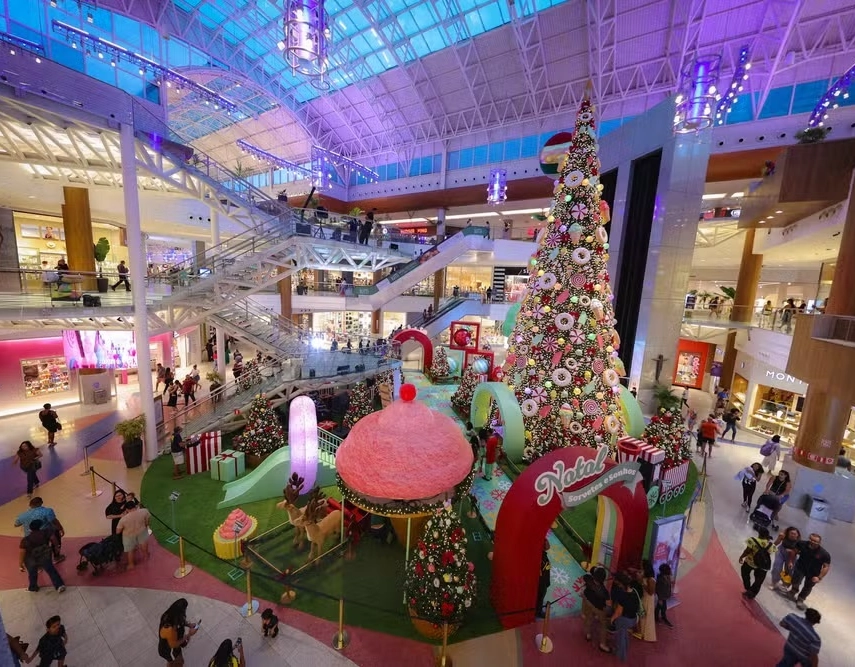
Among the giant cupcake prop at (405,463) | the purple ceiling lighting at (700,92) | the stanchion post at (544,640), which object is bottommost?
the stanchion post at (544,640)

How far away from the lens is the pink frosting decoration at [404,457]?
17.8 ft

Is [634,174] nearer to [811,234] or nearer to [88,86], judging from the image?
[811,234]

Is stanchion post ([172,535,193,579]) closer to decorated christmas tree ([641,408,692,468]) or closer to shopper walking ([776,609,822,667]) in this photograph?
shopper walking ([776,609,822,667])

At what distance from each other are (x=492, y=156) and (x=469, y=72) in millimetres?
5499

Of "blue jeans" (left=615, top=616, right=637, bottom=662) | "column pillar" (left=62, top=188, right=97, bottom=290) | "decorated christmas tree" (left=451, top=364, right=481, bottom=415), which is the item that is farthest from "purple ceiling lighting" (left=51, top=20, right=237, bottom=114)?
"blue jeans" (left=615, top=616, right=637, bottom=662)

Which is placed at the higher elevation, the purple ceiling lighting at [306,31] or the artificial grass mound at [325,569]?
the purple ceiling lighting at [306,31]

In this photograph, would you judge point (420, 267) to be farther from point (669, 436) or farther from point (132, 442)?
point (132, 442)

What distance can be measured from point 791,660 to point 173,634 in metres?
7.49

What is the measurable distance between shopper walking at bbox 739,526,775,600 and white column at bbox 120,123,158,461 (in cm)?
1330

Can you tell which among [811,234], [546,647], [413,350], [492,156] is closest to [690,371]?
[811,234]

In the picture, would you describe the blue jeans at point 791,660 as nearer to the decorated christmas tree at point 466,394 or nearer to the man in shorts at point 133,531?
the man in shorts at point 133,531

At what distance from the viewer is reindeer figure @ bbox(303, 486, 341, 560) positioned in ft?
21.8

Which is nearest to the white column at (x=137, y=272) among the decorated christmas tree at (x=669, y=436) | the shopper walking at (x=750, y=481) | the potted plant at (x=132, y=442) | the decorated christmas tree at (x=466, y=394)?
the potted plant at (x=132, y=442)

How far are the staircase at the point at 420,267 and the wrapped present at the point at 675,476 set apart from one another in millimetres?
13776
